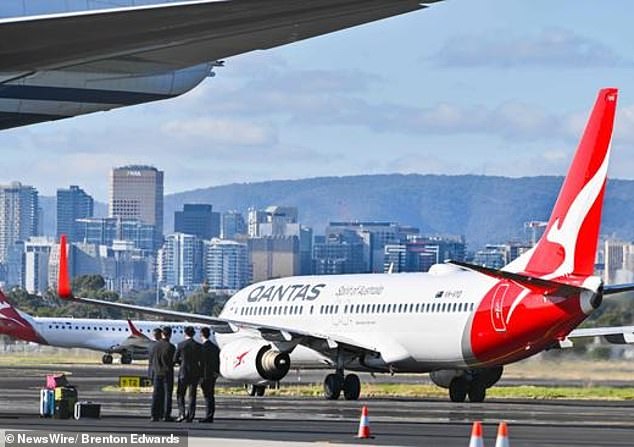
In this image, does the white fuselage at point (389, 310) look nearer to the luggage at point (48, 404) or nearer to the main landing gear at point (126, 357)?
the luggage at point (48, 404)

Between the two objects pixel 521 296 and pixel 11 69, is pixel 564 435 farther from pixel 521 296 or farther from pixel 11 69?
pixel 521 296

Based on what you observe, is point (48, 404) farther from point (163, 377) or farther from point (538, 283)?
point (538, 283)

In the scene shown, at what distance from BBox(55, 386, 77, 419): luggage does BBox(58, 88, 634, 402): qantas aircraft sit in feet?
27.6

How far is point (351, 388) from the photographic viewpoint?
46.7m

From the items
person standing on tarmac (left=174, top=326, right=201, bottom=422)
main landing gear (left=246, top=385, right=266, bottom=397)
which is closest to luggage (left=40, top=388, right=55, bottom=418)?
person standing on tarmac (left=174, top=326, right=201, bottom=422)

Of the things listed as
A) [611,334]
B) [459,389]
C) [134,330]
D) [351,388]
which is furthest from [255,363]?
[134,330]

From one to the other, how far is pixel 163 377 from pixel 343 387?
49.2 feet

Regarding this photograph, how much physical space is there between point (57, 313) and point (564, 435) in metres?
121

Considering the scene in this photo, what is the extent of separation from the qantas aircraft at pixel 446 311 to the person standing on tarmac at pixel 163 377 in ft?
28.0

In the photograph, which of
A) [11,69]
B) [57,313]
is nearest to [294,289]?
[11,69]

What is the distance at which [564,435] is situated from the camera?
29.7 metres

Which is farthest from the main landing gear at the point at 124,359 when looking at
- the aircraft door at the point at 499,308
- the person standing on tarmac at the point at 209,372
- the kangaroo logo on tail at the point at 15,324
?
the person standing on tarmac at the point at 209,372

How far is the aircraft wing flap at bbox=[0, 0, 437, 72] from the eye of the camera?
22859 millimetres

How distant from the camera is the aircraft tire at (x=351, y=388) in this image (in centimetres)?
4662
